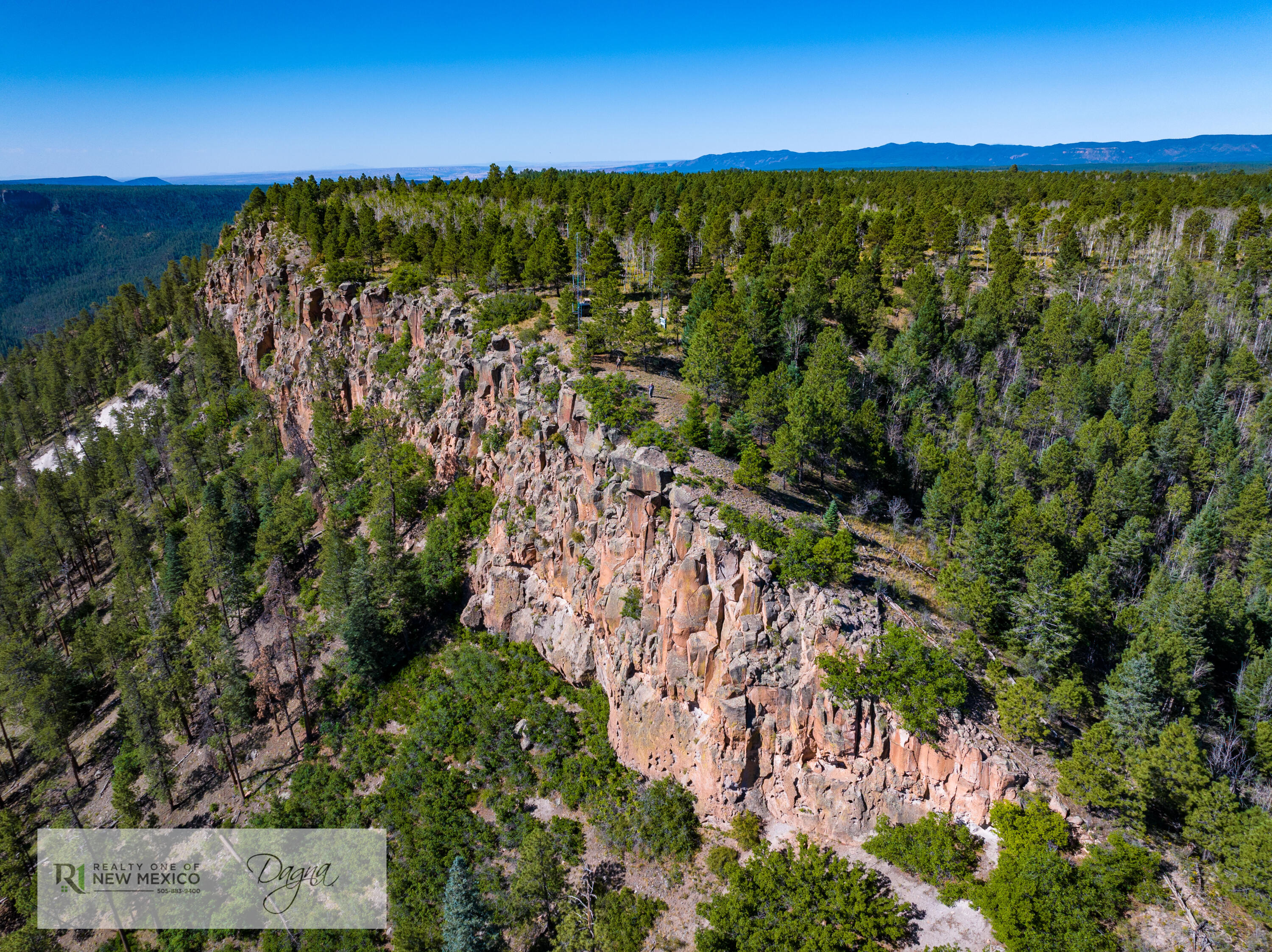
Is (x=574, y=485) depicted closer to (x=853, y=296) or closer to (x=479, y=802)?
(x=479, y=802)

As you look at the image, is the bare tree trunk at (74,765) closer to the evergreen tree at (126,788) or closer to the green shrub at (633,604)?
the evergreen tree at (126,788)

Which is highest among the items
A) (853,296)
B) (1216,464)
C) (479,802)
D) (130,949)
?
(853,296)

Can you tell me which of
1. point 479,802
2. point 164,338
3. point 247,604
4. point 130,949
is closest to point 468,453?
point 247,604

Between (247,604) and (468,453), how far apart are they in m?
32.6

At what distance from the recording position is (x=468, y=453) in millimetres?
76125

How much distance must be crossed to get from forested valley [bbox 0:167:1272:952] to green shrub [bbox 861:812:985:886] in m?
0.22

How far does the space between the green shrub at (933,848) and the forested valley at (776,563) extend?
8.7 inches

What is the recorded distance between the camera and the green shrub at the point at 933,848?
1599 inches

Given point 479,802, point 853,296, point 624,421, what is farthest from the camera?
point 853,296

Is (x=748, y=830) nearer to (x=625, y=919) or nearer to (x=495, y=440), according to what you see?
(x=625, y=919)

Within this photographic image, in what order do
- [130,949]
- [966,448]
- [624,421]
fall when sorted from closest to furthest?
[130,949] → [624,421] → [966,448]

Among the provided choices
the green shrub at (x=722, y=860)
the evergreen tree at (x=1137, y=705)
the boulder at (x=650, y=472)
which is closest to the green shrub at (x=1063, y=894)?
the evergreen tree at (x=1137, y=705)

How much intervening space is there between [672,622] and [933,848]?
22664 millimetres

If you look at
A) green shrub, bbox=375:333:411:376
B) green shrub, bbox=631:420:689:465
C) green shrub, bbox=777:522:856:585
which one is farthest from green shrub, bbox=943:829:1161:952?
green shrub, bbox=375:333:411:376
